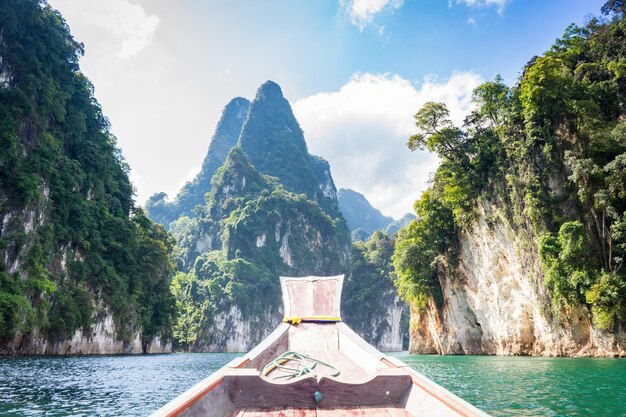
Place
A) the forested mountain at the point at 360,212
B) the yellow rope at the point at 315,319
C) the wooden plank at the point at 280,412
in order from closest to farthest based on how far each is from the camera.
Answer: the wooden plank at the point at 280,412 < the yellow rope at the point at 315,319 < the forested mountain at the point at 360,212

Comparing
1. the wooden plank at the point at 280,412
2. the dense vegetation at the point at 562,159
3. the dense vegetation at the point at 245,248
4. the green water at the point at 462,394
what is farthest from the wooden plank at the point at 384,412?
the dense vegetation at the point at 245,248

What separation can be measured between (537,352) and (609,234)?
714 centimetres

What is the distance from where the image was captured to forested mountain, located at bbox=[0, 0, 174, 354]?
2134cm

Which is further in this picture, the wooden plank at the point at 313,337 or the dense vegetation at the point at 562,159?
the dense vegetation at the point at 562,159

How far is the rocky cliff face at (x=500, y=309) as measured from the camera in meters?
17.8

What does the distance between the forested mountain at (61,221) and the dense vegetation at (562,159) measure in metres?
23.6

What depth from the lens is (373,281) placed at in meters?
74.3

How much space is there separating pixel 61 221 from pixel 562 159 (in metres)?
30.5

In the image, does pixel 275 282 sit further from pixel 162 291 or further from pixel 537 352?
pixel 537 352

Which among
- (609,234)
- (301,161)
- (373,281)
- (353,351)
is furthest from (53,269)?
(301,161)

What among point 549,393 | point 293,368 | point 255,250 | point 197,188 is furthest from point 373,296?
point 293,368

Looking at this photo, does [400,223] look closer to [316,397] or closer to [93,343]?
[93,343]

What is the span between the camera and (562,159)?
1925 centimetres

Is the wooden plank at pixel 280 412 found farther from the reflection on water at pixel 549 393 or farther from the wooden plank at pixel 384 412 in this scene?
the reflection on water at pixel 549 393
